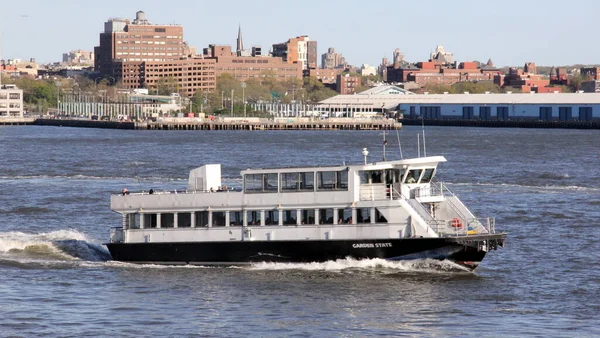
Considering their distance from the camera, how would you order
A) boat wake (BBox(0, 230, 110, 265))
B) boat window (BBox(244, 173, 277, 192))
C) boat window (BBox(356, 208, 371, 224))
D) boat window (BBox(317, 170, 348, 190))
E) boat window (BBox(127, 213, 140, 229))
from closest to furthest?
boat window (BBox(356, 208, 371, 224)) < boat window (BBox(317, 170, 348, 190)) < boat window (BBox(244, 173, 277, 192)) < boat window (BBox(127, 213, 140, 229)) < boat wake (BBox(0, 230, 110, 265))

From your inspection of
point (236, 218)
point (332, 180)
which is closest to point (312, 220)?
point (332, 180)

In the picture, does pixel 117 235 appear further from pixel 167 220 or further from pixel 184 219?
pixel 184 219

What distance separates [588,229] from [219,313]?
20404 mm

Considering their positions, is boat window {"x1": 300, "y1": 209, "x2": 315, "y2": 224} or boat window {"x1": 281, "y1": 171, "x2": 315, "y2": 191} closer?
boat window {"x1": 300, "y1": 209, "x2": 315, "y2": 224}

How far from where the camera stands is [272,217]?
1457 inches

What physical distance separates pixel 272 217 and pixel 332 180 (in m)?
2.05

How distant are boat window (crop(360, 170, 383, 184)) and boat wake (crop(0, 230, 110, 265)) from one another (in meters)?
8.76

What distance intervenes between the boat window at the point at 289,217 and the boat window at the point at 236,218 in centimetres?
130

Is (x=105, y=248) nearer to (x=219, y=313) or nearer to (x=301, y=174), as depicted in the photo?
(x=301, y=174)

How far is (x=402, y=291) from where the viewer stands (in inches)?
1320

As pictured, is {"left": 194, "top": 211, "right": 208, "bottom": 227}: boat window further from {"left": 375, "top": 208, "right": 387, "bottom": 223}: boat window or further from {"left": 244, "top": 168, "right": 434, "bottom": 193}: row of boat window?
{"left": 375, "top": 208, "right": 387, "bottom": 223}: boat window

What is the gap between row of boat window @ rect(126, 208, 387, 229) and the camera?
36.2 m

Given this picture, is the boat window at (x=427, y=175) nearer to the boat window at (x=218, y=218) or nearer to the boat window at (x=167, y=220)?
the boat window at (x=218, y=218)

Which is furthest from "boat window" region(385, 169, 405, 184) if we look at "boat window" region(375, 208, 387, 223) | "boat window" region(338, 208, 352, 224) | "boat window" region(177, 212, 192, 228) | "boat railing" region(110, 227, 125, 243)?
"boat railing" region(110, 227, 125, 243)
